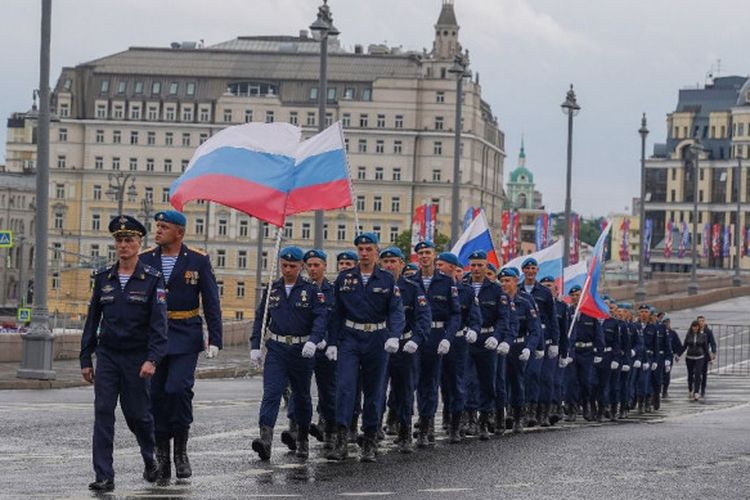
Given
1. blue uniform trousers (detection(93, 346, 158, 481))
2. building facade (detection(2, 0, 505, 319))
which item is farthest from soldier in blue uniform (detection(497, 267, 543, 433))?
building facade (detection(2, 0, 505, 319))

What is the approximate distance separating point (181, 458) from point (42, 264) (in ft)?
53.6

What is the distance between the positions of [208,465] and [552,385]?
28.3 feet

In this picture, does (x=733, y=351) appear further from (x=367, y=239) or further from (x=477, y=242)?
(x=367, y=239)

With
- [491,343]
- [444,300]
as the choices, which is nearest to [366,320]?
[444,300]

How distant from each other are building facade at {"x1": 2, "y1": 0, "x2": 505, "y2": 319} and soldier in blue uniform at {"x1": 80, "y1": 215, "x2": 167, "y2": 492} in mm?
138977

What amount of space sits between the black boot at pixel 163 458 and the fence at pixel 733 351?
3499 centimetres

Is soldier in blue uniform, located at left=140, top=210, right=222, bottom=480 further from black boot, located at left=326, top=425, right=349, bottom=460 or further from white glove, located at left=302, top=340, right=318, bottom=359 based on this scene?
black boot, located at left=326, top=425, right=349, bottom=460

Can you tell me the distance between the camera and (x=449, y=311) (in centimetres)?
2025

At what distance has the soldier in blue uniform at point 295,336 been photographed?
17.6m

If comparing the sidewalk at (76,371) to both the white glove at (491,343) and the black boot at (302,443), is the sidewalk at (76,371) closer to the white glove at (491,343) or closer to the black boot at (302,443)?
the white glove at (491,343)

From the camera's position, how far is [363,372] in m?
18.5

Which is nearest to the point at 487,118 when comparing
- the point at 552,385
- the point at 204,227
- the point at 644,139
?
the point at 204,227

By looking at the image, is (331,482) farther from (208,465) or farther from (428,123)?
(428,123)

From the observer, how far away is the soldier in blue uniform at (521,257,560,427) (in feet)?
78.9
